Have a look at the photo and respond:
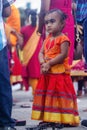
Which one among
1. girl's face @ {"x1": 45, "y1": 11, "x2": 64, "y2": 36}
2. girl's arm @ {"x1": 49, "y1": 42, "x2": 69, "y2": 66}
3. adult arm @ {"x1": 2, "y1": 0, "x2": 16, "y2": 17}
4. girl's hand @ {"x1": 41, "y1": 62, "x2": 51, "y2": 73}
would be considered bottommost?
girl's hand @ {"x1": 41, "y1": 62, "x2": 51, "y2": 73}

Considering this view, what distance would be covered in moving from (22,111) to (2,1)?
239cm

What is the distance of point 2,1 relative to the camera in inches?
164

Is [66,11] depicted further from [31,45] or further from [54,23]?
[31,45]

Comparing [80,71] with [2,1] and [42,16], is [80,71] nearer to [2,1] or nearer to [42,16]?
[42,16]

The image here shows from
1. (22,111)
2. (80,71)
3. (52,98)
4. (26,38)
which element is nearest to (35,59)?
(26,38)

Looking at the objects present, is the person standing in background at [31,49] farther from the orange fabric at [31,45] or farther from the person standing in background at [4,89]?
the person standing in background at [4,89]

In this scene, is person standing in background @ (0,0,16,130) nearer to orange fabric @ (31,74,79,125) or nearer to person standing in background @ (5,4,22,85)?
orange fabric @ (31,74,79,125)

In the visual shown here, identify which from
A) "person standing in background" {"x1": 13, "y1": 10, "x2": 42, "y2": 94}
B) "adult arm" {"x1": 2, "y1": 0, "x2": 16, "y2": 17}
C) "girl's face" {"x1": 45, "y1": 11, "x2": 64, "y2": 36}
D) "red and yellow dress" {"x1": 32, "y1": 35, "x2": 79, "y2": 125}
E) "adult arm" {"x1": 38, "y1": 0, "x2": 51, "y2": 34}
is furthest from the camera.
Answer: "person standing in background" {"x1": 13, "y1": 10, "x2": 42, "y2": 94}

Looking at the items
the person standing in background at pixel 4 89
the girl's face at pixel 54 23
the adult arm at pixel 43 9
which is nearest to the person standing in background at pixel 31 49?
the adult arm at pixel 43 9

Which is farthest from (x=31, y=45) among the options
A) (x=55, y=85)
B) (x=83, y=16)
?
(x=55, y=85)

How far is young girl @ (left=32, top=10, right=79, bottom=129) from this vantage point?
4.53 m

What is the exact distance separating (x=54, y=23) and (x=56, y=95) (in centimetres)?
77

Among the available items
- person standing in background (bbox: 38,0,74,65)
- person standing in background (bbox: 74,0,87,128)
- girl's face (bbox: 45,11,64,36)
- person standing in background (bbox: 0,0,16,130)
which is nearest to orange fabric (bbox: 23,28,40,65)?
person standing in background (bbox: 38,0,74,65)

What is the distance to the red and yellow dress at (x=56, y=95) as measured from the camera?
452 cm
